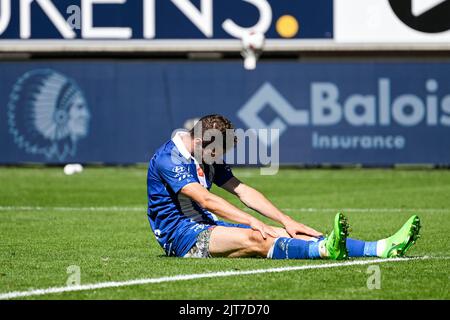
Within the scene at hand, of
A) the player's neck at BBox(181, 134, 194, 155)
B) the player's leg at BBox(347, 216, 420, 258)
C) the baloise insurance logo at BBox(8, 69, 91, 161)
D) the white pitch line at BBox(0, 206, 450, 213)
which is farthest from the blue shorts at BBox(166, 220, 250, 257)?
the baloise insurance logo at BBox(8, 69, 91, 161)

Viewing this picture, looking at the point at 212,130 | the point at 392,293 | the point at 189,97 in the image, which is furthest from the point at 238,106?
the point at 392,293

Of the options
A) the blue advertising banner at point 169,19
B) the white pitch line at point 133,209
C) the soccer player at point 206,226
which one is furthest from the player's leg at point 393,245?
the blue advertising banner at point 169,19

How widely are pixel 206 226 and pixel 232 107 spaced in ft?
58.6

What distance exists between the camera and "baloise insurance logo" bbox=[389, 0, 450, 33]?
3045 cm

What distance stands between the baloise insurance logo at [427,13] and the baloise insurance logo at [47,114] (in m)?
9.13

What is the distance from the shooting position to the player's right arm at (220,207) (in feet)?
32.0

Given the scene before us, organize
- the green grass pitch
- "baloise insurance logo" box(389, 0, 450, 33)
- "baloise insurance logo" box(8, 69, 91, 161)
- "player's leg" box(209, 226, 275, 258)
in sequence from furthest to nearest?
1. "baloise insurance logo" box(389, 0, 450, 33)
2. "baloise insurance logo" box(8, 69, 91, 161)
3. "player's leg" box(209, 226, 275, 258)
4. the green grass pitch

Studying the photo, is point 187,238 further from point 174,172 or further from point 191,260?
point 174,172

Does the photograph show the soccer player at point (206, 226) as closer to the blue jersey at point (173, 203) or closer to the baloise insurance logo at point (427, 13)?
the blue jersey at point (173, 203)

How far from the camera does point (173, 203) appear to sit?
10445mm

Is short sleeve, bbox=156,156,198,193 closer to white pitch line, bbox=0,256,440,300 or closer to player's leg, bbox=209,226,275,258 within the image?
player's leg, bbox=209,226,275,258

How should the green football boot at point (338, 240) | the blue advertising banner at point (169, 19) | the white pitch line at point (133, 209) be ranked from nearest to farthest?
the green football boot at point (338, 240) → the white pitch line at point (133, 209) → the blue advertising banner at point (169, 19)
